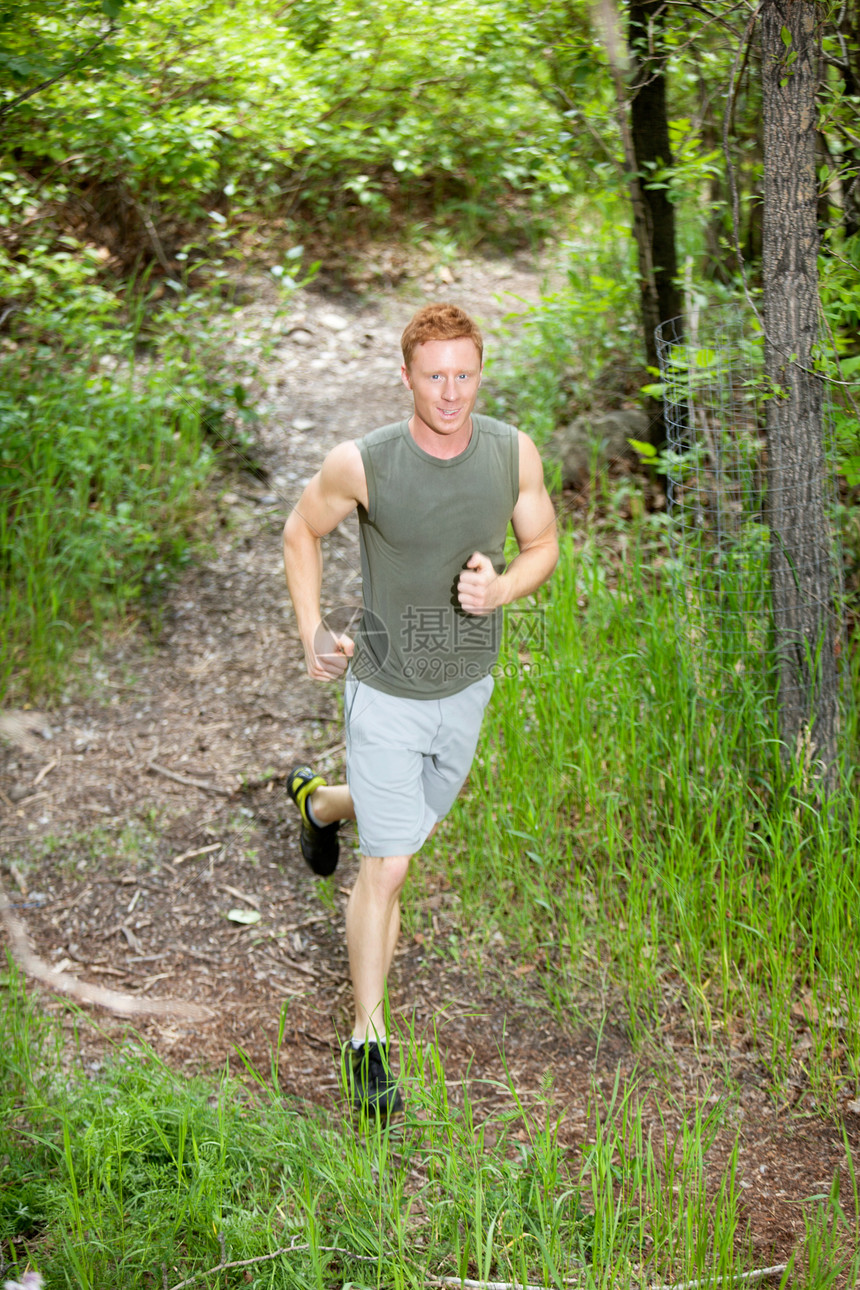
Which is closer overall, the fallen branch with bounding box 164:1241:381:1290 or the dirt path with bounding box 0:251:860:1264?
the fallen branch with bounding box 164:1241:381:1290

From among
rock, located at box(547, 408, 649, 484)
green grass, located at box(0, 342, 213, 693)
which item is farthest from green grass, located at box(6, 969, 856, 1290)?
rock, located at box(547, 408, 649, 484)

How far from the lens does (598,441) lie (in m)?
5.10

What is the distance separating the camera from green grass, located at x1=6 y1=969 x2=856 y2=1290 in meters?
1.93

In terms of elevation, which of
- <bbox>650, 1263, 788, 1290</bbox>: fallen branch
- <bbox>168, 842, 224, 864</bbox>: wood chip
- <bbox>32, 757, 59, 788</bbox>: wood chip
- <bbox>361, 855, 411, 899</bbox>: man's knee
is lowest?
<bbox>168, 842, 224, 864</bbox>: wood chip

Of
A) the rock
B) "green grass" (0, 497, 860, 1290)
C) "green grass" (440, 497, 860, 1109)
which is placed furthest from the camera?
the rock

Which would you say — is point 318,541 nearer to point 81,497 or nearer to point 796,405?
point 796,405

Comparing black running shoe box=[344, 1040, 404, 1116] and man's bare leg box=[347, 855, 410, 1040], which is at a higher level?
man's bare leg box=[347, 855, 410, 1040]

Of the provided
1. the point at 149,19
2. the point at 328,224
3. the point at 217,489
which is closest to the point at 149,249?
the point at 328,224

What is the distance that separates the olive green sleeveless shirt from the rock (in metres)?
2.61

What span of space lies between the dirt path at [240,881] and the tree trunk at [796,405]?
971 millimetres

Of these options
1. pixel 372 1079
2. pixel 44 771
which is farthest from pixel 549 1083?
pixel 44 771

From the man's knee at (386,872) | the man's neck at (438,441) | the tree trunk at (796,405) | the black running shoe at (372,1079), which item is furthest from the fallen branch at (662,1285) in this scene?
the man's neck at (438,441)

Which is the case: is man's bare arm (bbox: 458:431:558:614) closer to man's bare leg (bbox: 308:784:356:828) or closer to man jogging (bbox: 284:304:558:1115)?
man jogging (bbox: 284:304:558:1115)

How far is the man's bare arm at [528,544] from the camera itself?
8.05ft
